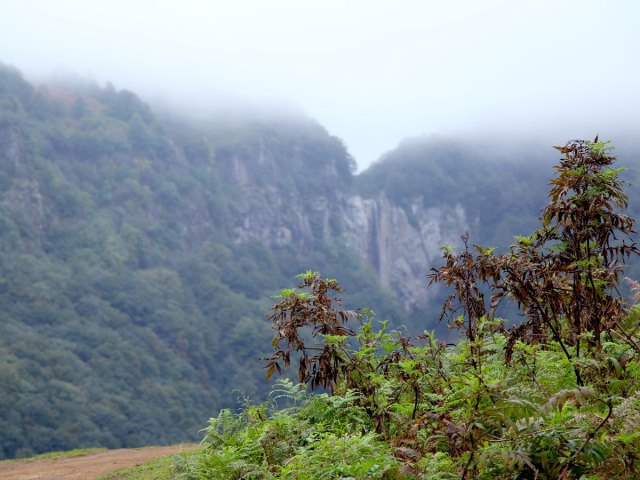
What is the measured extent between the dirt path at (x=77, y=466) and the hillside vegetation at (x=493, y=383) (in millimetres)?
3943

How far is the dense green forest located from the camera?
5509 centimetres

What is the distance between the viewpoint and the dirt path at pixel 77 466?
10.5 metres

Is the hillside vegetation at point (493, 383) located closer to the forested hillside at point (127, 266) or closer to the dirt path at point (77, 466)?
the dirt path at point (77, 466)

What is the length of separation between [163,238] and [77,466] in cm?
8342

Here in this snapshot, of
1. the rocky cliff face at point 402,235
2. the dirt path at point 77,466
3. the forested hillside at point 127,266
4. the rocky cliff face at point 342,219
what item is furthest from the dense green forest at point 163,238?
the dirt path at point 77,466

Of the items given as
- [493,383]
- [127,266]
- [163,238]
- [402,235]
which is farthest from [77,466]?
[402,235]

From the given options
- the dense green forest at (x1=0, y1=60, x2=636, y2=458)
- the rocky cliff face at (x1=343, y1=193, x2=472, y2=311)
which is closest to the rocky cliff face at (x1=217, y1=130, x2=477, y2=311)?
the rocky cliff face at (x1=343, y1=193, x2=472, y2=311)

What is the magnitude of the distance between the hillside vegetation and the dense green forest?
1636 inches

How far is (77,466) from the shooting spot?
11641 mm

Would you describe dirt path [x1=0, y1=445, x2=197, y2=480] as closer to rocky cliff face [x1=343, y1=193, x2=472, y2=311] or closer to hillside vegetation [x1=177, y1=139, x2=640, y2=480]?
hillside vegetation [x1=177, y1=139, x2=640, y2=480]

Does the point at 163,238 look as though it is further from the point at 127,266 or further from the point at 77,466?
the point at 77,466

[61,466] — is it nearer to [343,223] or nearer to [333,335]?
[333,335]

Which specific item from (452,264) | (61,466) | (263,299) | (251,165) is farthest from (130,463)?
(251,165)

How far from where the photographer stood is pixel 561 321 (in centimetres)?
633
